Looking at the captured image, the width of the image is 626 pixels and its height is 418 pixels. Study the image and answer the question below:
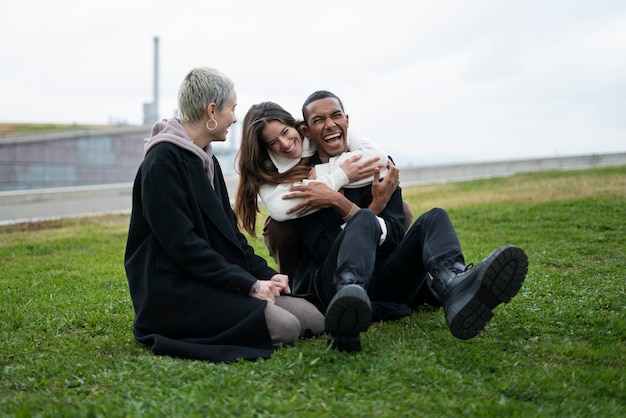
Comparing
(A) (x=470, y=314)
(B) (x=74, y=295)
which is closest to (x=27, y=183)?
(B) (x=74, y=295)

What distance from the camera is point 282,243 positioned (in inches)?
190

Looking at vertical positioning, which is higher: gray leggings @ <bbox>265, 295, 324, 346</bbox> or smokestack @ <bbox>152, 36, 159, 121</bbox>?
smokestack @ <bbox>152, 36, 159, 121</bbox>

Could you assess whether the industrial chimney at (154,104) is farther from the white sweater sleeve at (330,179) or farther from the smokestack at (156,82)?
the white sweater sleeve at (330,179)

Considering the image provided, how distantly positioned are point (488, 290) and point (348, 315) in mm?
748

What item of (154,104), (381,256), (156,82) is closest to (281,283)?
(381,256)

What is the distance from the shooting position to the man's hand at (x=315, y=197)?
4371 mm

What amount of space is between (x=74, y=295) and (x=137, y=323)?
2117mm

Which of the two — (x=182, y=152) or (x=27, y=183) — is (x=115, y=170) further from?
(x=182, y=152)

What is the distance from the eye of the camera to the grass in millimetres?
3062

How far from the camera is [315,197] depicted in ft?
14.3

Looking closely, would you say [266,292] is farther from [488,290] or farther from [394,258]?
[488,290]

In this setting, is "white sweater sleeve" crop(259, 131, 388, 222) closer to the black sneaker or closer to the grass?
the grass

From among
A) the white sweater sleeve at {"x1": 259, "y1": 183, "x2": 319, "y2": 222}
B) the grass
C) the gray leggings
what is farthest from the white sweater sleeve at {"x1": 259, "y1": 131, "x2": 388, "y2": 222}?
the grass

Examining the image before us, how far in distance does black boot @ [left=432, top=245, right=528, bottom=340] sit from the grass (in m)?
0.23
